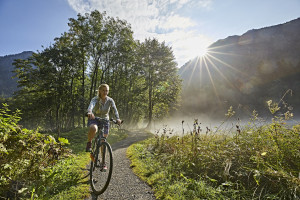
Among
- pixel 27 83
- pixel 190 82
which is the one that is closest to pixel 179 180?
pixel 27 83

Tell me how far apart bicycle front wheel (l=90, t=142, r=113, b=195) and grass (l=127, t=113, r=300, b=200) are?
1245mm

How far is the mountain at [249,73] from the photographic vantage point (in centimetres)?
8312

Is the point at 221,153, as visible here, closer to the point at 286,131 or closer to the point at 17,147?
the point at 286,131

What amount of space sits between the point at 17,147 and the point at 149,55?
25837 millimetres

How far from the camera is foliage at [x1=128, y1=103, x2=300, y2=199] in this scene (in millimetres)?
2617

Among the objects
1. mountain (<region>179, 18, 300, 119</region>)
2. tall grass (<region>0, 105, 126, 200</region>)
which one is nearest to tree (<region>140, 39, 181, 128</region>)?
tall grass (<region>0, 105, 126, 200</region>)

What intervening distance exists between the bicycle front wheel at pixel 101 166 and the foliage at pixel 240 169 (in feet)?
4.15

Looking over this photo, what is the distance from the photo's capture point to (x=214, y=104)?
95875 mm

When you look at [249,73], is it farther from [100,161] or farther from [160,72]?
[100,161]

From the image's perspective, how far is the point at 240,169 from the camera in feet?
11.0

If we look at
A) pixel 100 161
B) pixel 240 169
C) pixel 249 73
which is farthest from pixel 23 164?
pixel 249 73

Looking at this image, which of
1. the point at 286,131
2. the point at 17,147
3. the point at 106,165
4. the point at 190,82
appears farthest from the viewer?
the point at 190,82

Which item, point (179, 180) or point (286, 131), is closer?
point (286, 131)

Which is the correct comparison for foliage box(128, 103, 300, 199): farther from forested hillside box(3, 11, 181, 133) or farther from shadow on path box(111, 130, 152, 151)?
forested hillside box(3, 11, 181, 133)
